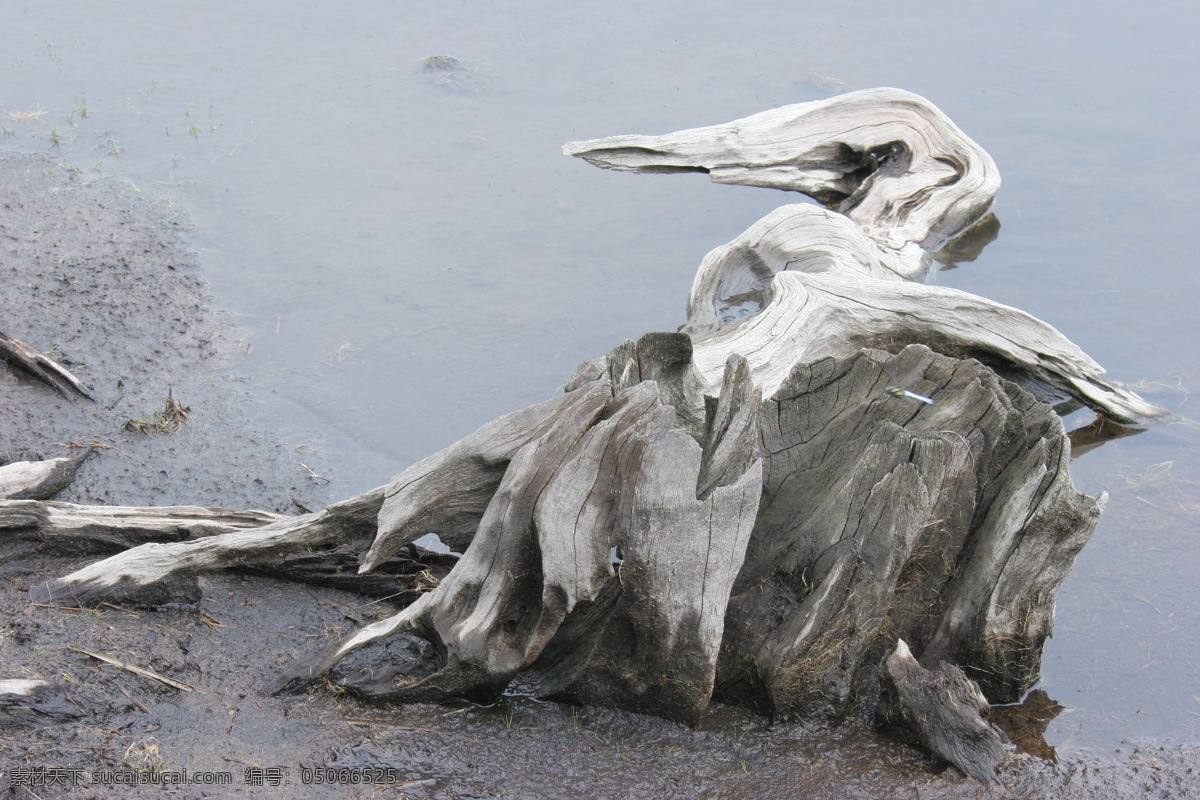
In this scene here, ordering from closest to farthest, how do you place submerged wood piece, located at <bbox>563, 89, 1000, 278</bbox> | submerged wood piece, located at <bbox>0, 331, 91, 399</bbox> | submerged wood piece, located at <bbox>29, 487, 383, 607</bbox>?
submerged wood piece, located at <bbox>29, 487, 383, 607</bbox> < submerged wood piece, located at <bbox>0, 331, 91, 399</bbox> < submerged wood piece, located at <bbox>563, 89, 1000, 278</bbox>

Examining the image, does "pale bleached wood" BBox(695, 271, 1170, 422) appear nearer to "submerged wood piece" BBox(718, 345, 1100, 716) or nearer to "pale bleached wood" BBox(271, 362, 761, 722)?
"submerged wood piece" BBox(718, 345, 1100, 716)

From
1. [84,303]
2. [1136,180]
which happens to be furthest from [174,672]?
[1136,180]

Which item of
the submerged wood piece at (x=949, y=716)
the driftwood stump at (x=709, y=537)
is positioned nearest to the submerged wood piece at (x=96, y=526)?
the driftwood stump at (x=709, y=537)

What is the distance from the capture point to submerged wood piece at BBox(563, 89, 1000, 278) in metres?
8.12

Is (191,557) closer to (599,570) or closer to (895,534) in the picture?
(599,570)

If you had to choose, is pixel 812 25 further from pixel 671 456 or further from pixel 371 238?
pixel 671 456

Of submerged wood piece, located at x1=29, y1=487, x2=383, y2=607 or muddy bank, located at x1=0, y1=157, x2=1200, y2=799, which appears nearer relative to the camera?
muddy bank, located at x1=0, y1=157, x2=1200, y2=799

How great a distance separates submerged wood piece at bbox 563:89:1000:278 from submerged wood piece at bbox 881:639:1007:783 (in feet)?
15.8

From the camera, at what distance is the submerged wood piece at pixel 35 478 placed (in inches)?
191

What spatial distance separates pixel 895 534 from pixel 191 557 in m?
3.00

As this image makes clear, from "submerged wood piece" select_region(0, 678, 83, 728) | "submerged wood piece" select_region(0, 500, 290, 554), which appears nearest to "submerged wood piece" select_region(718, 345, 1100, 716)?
"submerged wood piece" select_region(0, 500, 290, 554)

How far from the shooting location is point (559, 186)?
30.6 feet

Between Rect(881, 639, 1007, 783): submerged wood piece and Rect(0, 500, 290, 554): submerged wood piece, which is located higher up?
Rect(881, 639, 1007, 783): submerged wood piece

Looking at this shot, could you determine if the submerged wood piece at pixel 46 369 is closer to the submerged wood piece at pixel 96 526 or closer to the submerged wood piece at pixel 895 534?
the submerged wood piece at pixel 96 526
